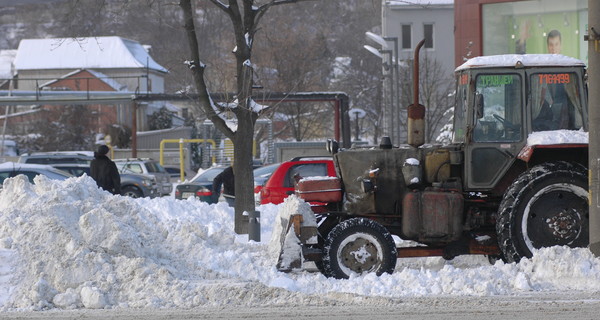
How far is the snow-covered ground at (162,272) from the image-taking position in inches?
384

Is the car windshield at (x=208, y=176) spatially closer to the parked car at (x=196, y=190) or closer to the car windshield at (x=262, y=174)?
the parked car at (x=196, y=190)

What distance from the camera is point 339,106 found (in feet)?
115

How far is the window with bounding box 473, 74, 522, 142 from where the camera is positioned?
11.3 m

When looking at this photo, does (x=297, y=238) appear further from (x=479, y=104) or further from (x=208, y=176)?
(x=208, y=176)

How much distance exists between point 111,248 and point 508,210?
4.44 meters

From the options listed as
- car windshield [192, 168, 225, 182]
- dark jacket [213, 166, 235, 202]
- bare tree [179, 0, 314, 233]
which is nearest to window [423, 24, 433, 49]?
car windshield [192, 168, 225, 182]

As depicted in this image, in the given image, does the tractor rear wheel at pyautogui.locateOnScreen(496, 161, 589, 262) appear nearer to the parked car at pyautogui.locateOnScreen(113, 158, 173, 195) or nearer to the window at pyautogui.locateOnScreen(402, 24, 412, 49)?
the parked car at pyautogui.locateOnScreen(113, 158, 173, 195)

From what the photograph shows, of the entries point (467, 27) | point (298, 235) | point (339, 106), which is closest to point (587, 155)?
point (298, 235)

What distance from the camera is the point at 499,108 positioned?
1133cm

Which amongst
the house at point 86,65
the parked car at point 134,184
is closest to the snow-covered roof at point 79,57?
the house at point 86,65

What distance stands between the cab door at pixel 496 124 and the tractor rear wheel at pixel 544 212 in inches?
15.5

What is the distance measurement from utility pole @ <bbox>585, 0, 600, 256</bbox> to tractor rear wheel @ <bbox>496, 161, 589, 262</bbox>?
402 mm

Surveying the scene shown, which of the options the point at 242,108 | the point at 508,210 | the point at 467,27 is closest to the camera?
the point at 508,210

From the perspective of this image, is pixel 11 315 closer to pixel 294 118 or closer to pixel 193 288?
pixel 193 288
